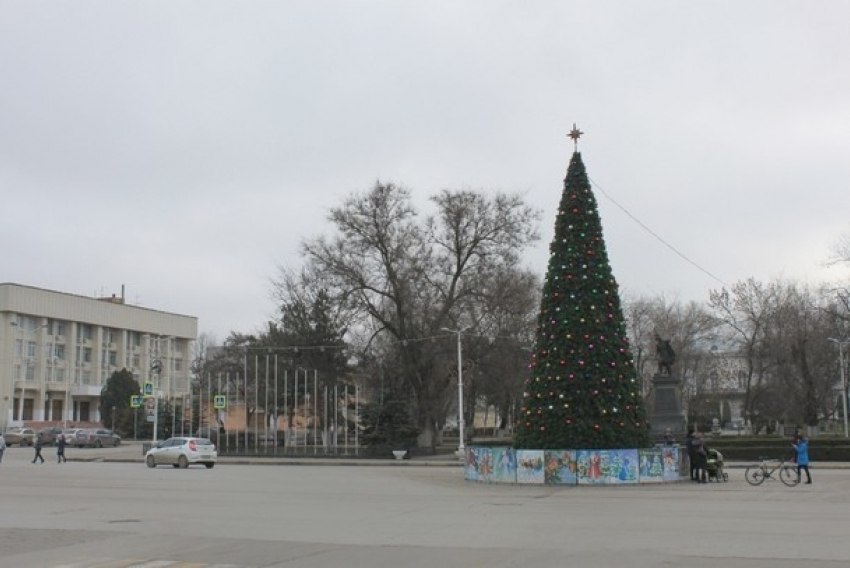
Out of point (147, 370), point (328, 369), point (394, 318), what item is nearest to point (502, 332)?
point (394, 318)

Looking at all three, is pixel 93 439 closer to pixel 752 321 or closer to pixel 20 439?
pixel 20 439

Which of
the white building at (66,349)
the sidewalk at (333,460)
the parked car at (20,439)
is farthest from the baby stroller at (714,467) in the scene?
the white building at (66,349)

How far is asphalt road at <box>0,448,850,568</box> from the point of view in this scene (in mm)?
11672

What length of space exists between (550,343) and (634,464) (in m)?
4.61

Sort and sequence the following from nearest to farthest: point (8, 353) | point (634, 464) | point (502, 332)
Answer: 1. point (634, 464)
2. point (502, 332)
3. point (8, 353)

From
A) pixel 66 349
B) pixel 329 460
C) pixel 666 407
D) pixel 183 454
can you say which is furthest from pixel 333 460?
pixel 66 349

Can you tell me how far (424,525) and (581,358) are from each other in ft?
42.2

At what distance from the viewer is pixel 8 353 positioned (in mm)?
100312

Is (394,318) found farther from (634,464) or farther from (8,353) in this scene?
(8,353)

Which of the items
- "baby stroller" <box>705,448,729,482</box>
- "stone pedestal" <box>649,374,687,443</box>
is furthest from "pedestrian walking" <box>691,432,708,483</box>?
"stone pedestal" <box>649,374,687,443</box>

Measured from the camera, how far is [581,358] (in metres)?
27.5

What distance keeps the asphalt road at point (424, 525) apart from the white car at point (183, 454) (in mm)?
13844

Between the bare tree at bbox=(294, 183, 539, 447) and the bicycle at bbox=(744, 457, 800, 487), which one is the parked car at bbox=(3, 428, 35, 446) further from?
the bicycle at bbox=(744, 457, 800, 487)

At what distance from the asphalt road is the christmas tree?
2133 millimetres
